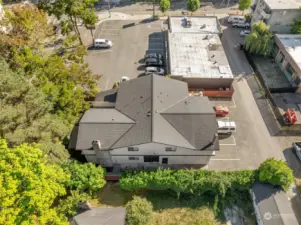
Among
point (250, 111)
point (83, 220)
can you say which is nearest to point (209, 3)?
point (250, 111)

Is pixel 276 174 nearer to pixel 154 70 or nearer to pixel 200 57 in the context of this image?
pixel 200 57

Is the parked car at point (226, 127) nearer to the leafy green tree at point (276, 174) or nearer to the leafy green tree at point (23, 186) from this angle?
the leafy green tree at point (276, 174)

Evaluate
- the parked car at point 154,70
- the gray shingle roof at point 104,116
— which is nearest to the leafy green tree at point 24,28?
the gray shingle roof at point 104,116

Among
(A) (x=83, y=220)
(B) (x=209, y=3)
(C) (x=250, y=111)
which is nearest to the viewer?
(A) (x=83, y=220)

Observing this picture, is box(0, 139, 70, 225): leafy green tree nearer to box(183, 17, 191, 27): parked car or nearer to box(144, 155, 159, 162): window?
box(144, 155, 159, 162): window

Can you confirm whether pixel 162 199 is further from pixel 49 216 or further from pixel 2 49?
pixel 2 49

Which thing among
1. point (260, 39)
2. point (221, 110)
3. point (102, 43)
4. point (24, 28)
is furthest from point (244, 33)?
point (24, 28)

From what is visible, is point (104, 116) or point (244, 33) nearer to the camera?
point (104, 116)
